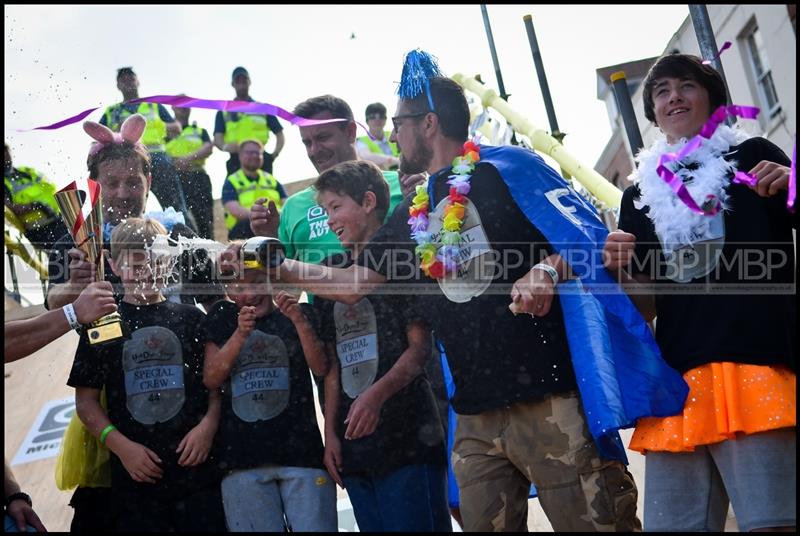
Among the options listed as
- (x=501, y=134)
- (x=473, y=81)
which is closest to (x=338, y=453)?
(x=501, y=134)

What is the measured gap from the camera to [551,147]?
7.73 m

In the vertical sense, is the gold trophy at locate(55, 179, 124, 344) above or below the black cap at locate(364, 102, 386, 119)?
below

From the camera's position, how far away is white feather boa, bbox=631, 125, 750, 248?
305 cm

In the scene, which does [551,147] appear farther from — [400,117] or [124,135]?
[124,135]

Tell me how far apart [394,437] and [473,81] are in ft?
23.9

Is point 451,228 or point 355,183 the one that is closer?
point 451,228

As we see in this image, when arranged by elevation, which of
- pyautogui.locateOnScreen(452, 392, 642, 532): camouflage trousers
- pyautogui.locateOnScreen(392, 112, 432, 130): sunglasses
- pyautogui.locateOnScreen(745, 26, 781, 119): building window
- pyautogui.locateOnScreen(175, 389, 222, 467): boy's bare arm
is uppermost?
pyautogui.locateOnScreen(745, 26, 781, 119): building window

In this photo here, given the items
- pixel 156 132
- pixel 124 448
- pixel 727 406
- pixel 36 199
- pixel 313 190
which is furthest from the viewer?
pixel 156 132

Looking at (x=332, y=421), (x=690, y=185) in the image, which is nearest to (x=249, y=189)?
(x=332, y=421)

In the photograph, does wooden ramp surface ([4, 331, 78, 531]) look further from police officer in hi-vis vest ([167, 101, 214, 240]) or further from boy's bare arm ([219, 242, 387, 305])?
boy's bare arm ([219, 242, 387, 305])

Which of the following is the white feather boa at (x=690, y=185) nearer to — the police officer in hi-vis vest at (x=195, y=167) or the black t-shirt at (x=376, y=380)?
the black t-shirt at (x=376, y=380)

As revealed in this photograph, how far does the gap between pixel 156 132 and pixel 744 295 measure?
501cm

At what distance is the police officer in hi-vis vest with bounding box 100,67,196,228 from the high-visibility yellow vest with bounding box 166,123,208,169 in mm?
81

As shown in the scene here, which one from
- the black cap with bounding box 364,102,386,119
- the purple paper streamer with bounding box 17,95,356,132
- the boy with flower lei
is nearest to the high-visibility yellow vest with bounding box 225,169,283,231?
the black cap with bounding box 364,102,386,119
